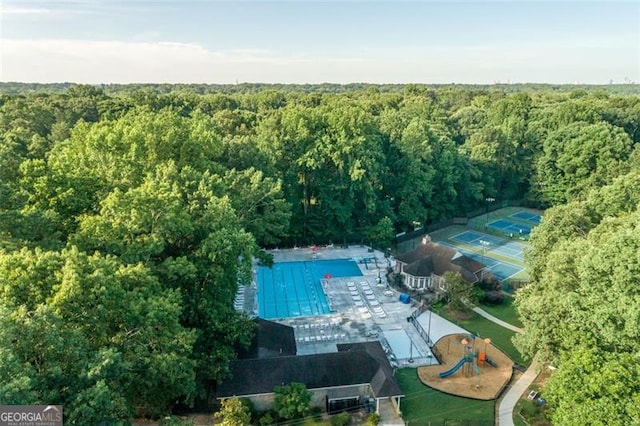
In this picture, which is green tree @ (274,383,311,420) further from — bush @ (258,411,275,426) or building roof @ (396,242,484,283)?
building roof @ (396,242,484,283)

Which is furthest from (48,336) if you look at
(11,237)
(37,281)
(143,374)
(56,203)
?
(56,203)

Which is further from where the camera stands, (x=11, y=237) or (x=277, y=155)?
(x=277, y=155)

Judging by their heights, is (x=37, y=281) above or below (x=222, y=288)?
above

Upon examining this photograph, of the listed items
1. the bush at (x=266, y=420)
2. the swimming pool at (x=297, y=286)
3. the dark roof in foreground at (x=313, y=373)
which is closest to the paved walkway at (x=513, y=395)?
the dark roof in foreground at (x=313, y=373)

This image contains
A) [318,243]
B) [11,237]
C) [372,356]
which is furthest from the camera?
[318,243]

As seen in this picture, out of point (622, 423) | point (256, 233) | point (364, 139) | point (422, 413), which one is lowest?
point (422, 413)

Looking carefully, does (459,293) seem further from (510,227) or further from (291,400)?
(510,227)

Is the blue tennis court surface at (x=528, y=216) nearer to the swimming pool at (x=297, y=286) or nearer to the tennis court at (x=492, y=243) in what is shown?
the tennis court at (x=492, y=243)

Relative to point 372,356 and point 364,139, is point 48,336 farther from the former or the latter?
point 364,139
